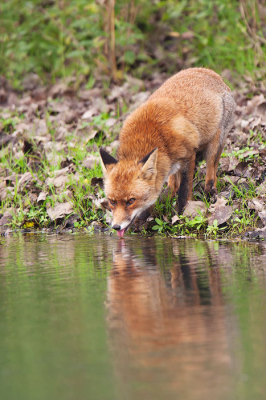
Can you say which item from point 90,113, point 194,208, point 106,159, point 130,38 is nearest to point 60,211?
point 106,159

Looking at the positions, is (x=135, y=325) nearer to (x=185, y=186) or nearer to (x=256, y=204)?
(x=256, y=204)

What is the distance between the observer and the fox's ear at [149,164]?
6.45m

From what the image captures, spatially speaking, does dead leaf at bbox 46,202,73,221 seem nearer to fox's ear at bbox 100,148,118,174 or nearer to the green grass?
fox's ear at bbox 100,148,118,174

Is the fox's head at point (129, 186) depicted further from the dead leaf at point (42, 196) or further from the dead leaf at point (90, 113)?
the dead leaf at point (90, 113)

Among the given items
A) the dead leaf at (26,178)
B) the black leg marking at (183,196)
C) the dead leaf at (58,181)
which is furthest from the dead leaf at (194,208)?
the dead leaf at (26,178)

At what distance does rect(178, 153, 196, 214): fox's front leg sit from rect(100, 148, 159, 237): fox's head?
1.69 feet

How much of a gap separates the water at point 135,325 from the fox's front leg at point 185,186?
1356mm

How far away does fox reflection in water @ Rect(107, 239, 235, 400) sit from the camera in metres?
2.60

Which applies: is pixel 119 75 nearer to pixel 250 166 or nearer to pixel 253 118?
pixel 253 118

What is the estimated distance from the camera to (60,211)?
755 centimetres

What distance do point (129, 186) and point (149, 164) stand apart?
32 cm

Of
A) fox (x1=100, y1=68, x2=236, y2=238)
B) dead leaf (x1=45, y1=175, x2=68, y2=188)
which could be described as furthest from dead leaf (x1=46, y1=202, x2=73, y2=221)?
fox (x1=100, y1=68, x2=236, y2=238)

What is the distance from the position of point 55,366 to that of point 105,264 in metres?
2.47

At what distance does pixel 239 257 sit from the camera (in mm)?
5301
